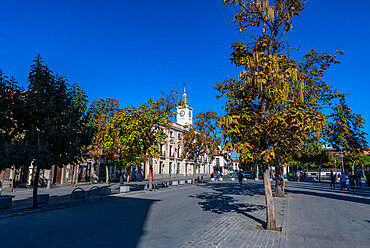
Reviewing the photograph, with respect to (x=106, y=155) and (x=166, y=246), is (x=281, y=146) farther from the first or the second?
(x=106, y=155)

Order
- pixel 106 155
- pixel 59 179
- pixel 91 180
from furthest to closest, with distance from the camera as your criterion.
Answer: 1. pixel 91 180
2. pixel 59 179
3. pixel 106 155

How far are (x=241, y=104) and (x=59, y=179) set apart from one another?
94.2 feet

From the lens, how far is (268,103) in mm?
8383

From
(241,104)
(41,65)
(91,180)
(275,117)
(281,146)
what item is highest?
(41,65)

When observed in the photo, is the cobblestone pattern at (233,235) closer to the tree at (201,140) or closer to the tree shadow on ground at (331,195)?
the tree shadow on ground at (331,195)

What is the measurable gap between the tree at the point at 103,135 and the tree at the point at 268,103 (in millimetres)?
18911

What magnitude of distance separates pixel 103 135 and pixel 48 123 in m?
16.4

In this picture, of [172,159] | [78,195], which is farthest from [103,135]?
[172,159]

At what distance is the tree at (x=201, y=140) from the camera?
30.7 metres

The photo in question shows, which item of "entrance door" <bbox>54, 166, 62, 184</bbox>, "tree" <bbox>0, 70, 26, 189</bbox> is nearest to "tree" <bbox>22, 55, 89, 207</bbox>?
"tree" <bbox>0, 70, 26, 189</bbox>

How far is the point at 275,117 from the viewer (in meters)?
6.98

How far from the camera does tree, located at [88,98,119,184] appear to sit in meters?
26.6

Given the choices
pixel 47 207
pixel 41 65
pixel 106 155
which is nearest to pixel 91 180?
pixel 106 155

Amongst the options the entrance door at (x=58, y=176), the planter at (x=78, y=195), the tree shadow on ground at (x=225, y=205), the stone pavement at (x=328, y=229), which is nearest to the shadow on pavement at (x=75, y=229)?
the planter at (x=78, y=195)
